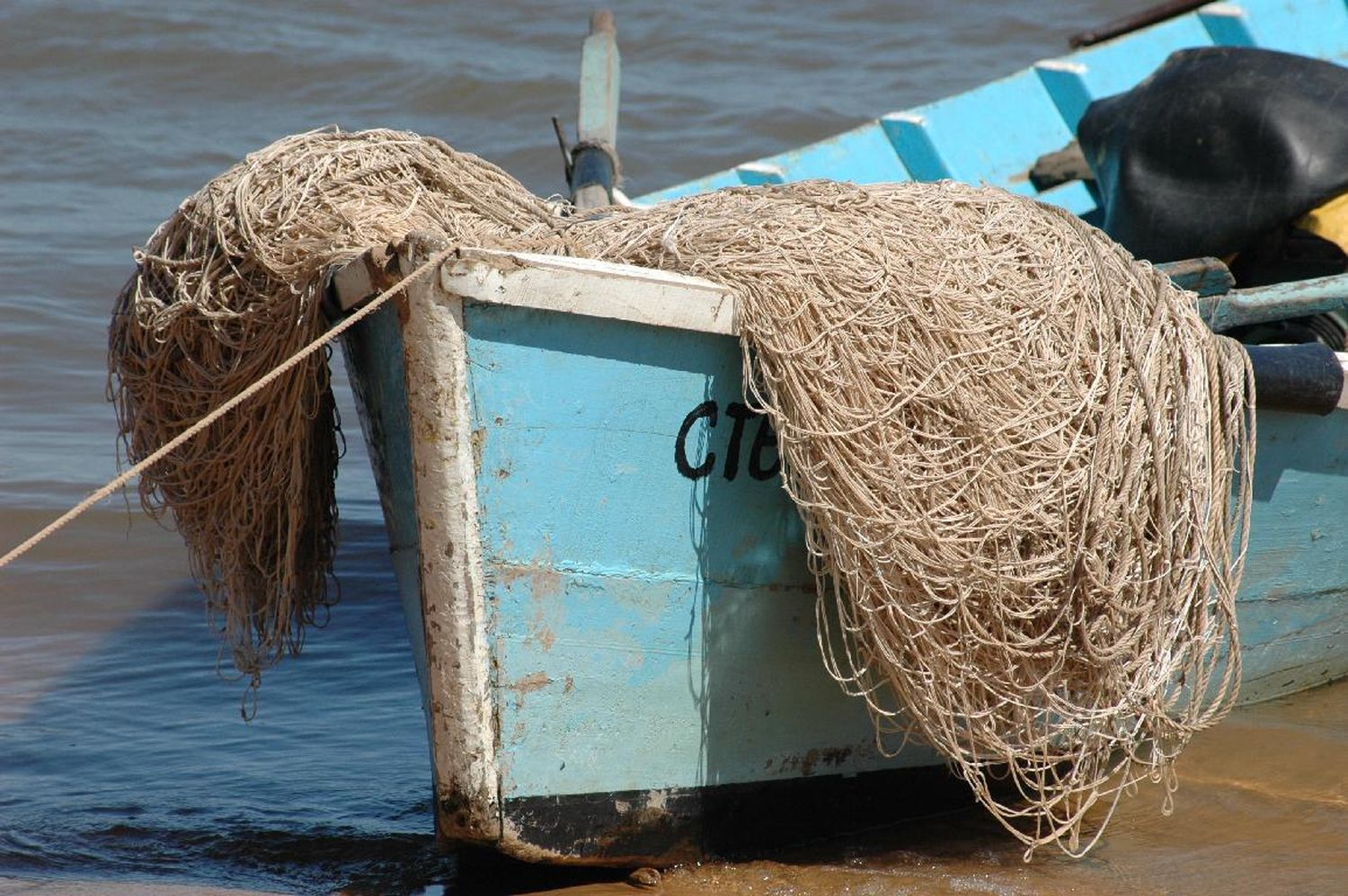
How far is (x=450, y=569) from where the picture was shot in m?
2.60

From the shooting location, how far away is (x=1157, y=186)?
155 inches

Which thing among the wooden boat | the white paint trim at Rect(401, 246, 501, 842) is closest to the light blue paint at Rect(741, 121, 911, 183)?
the wooden boat

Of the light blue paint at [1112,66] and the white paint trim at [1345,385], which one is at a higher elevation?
the light blue paint at [1112,66]

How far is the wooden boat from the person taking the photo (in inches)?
99.0

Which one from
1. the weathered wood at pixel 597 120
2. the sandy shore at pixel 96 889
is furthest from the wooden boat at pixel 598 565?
the weathered wood at pixel 597 120

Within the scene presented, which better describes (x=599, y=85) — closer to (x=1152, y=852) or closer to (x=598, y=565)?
(x=598, y=565)

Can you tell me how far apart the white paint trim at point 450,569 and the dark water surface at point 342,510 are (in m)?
0.42

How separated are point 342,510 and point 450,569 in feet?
10.8

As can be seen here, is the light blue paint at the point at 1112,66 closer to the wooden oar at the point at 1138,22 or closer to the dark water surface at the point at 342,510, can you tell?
the wooden oar at the point at 1138,22

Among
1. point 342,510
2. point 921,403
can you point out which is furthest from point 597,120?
point 921,403

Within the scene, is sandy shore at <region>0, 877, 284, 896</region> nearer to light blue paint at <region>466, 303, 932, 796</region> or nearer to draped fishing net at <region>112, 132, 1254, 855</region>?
draped fishing net at <region>112, 132, 1254, 855</region>

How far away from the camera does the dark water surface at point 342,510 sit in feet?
10.5

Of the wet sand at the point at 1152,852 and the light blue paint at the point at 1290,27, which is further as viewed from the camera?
the light blue paint at the point at 1290,27

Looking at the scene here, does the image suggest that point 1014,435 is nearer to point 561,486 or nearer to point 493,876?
point 561,486
